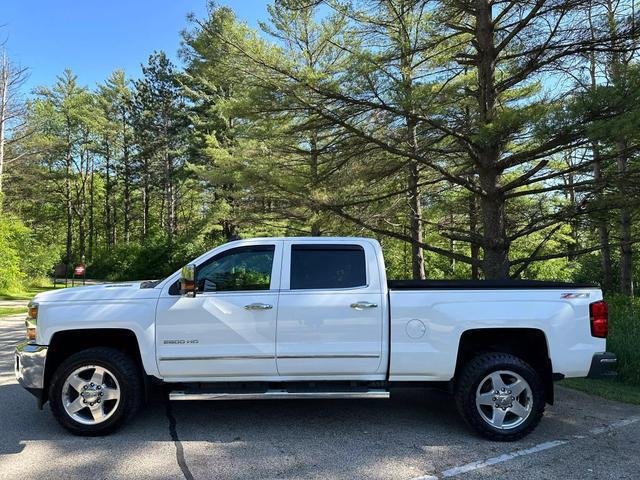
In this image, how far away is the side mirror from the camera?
15.0 feet

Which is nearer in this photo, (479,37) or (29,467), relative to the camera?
(29,467)

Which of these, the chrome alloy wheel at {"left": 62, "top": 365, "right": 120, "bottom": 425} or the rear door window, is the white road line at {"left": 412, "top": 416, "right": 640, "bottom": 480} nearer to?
the rear door window

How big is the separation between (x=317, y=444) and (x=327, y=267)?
1.66 meters

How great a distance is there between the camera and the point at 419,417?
17.3 feet

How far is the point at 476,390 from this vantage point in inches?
184

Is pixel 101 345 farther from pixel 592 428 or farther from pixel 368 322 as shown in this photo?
pixel 592 428

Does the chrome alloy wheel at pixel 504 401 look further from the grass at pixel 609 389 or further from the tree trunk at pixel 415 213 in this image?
the tree trunk at pixel 415 213

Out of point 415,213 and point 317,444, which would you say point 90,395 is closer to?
point 317,444

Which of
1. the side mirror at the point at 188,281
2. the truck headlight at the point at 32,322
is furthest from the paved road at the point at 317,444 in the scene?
the side mirror at the point at 188,281

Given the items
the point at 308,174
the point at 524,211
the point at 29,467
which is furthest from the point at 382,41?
the point at 29,467

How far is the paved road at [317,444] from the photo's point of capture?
3.91 meters

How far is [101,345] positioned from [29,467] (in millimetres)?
1257

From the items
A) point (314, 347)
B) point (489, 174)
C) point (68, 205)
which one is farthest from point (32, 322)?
point (68, 205)

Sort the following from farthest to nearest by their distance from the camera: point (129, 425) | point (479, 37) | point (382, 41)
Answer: point (382, 41)
point (479, 37)
point (129, 425)
